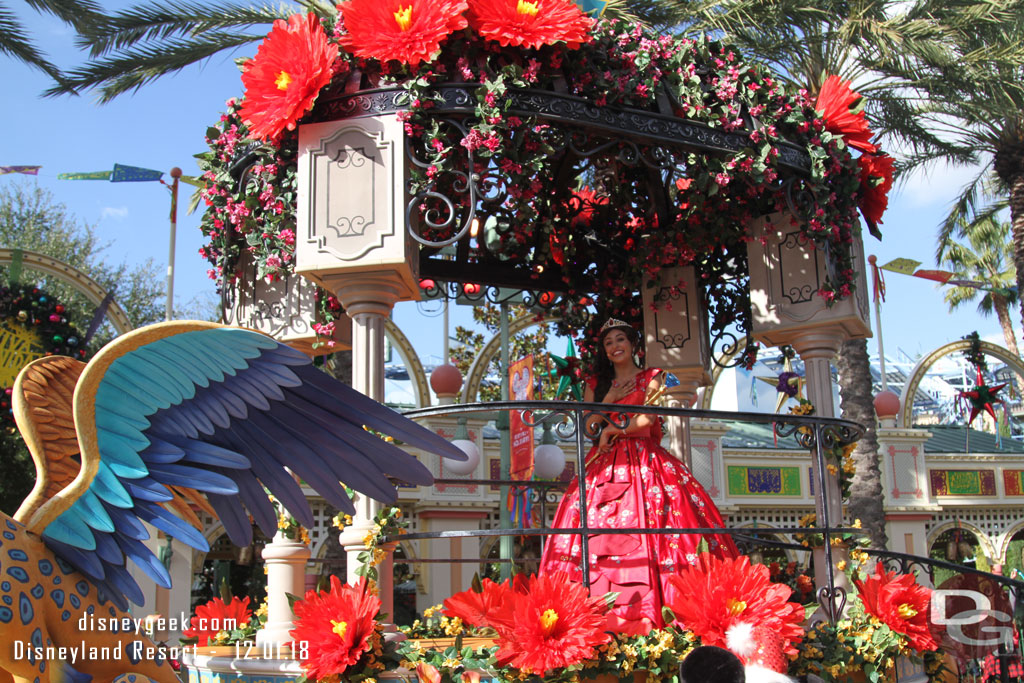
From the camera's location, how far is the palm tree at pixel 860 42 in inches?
424

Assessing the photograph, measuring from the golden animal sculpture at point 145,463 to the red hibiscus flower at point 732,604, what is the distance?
1382mm

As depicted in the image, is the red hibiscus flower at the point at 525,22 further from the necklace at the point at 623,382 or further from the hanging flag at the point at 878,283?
the hanging flag at the point at 878,283

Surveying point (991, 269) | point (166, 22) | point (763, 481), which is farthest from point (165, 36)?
point (991, 269)

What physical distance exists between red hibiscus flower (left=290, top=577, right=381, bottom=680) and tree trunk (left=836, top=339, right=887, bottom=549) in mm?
9940

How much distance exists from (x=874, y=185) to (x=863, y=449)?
750 cm

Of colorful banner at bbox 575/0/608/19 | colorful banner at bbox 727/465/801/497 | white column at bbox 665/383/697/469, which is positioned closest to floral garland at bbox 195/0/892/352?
colorful banner at bbox 575/0/608/19

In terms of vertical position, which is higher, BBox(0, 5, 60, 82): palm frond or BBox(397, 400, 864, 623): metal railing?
BBox(0, 5, 60, 82): palm frond

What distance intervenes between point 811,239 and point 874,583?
2.18 m

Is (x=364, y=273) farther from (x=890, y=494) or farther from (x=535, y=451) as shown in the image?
(x=890, y=494)

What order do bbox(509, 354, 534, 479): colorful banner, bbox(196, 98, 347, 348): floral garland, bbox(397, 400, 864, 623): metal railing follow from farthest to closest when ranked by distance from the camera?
bbox(509, 354, 534, 479): colorful banner
bbox(196, 98, 347, 348): floral garland
bbox(397, 400, 864, 623): metal railing

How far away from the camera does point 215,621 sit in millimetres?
6141

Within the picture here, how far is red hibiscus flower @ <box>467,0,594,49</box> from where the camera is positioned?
4930 mm

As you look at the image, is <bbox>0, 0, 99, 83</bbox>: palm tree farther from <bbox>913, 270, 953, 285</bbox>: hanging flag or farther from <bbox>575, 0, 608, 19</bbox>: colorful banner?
<bbox>913, 270, 953, 285</bbox>: hanging flag

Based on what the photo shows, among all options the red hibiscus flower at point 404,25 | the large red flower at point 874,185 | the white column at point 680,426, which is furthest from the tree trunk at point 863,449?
A: the red hibiscus flower at point 404,25
